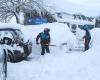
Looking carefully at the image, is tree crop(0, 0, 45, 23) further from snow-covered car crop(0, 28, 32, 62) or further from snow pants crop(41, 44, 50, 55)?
snow-covered car crop(0, 28, 32, 62)

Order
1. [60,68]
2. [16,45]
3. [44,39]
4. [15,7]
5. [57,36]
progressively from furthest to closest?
[15,7] < [57,36] < [44,39] < [16,45] < [60,68]

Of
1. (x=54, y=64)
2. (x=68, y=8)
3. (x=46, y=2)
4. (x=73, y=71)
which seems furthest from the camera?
(x=68, y=8)

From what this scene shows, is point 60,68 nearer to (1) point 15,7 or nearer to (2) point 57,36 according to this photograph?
(2) point 57,36

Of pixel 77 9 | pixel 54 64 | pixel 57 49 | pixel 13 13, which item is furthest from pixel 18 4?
pixel 54 64

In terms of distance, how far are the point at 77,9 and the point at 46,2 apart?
7.47 metres

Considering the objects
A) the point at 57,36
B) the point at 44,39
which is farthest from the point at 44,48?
the point at 57,36

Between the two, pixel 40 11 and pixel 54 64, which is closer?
pixel 54 64

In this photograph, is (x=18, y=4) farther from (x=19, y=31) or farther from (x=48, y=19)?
(x=19, y=31)

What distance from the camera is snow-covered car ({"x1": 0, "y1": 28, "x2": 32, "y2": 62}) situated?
573 inches

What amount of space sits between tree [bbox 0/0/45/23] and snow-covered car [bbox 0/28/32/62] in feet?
66.9

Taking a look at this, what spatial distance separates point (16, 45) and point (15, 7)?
863 inches

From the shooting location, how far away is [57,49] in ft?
59.9

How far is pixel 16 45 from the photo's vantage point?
14828 mm

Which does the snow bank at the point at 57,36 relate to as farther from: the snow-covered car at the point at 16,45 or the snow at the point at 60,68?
the snow at the point at 60,68
